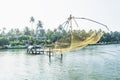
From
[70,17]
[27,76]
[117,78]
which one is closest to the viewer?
[70,17]

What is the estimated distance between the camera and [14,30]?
148625 mm

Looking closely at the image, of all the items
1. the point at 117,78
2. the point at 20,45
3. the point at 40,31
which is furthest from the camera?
the point at 40,31

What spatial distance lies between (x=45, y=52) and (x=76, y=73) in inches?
1302

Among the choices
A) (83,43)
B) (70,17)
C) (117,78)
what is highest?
(70,17)

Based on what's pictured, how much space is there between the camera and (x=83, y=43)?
2452cm

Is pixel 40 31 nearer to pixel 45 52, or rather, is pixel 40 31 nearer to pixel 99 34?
pixel 45 52

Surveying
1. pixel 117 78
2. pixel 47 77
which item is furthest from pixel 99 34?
pixel 47 77

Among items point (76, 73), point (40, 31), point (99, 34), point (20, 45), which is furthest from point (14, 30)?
point (99, 34)

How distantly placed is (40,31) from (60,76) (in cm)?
11450

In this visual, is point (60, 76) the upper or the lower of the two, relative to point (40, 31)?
lower

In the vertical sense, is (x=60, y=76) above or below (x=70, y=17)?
below

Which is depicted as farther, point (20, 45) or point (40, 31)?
point (40, 31)

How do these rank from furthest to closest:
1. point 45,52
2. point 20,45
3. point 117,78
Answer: point 20,45 → point 45,52 → point 117,78

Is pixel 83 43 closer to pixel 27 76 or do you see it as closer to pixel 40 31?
pixel 27 76
